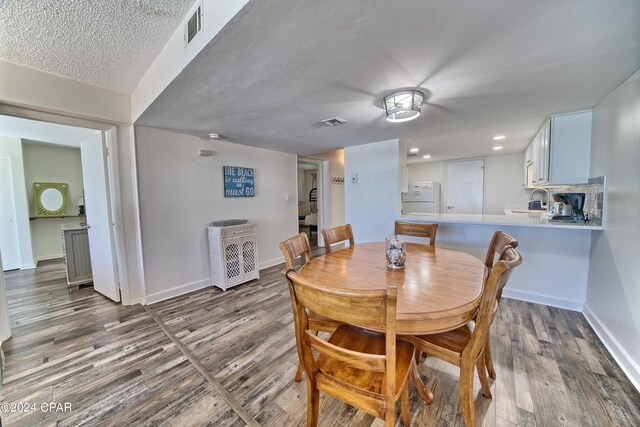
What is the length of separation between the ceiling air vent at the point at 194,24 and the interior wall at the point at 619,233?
2848mm

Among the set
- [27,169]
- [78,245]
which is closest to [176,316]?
[78,245]

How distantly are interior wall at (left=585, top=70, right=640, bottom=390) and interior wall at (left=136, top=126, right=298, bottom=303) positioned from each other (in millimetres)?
3946

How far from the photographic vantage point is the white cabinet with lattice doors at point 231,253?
9.77ft

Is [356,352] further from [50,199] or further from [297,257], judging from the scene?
[50,199]

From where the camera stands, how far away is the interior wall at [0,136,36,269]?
151 inches

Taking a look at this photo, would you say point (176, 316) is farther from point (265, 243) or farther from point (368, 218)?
point (368, 218)

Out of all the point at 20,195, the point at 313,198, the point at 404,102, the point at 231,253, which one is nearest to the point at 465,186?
the point at 313,198

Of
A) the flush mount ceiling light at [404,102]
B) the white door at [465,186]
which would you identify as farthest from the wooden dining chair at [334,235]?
the white door at [465,186]

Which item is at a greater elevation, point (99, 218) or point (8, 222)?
point (99, 218)

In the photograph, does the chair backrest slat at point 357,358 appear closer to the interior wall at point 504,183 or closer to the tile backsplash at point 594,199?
the tile backsplash at point 594,199

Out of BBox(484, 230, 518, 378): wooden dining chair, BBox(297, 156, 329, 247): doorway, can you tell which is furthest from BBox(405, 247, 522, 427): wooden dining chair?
BBox(297, 156, 329, 247): doorway

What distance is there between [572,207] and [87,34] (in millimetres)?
4421

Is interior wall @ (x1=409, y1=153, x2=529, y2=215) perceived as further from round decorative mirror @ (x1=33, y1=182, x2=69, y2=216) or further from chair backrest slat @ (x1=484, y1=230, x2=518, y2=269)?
round decorative mirror @ (x1=33, y1=182, x2=69, y2=216)

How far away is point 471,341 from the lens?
3.41 ft
